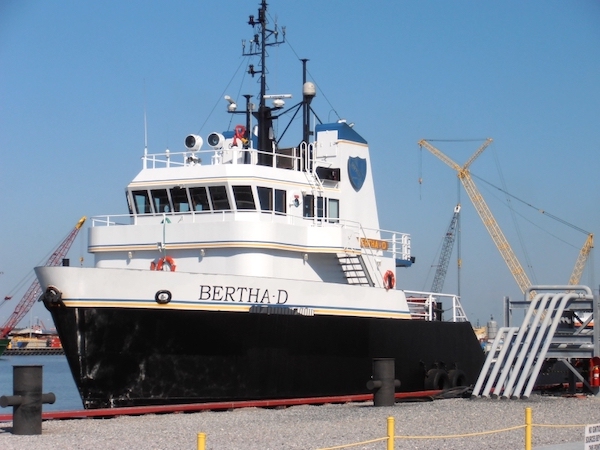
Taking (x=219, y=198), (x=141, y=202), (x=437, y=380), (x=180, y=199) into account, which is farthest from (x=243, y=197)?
(x=437, y=380)

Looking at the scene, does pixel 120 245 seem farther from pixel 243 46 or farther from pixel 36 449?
pixel 36 449

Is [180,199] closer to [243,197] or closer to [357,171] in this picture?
[243,197]

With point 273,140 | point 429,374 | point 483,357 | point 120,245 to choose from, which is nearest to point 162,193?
point 120,245

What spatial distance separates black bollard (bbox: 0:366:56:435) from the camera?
46.7 ft

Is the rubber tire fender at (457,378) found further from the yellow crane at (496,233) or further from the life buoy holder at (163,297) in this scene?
the yellow crane at (496,233)

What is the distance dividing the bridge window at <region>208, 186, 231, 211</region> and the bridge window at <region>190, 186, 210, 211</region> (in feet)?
0.52

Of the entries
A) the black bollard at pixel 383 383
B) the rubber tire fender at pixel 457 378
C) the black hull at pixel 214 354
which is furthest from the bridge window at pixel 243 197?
the rubber tire fender at pixel 457 378

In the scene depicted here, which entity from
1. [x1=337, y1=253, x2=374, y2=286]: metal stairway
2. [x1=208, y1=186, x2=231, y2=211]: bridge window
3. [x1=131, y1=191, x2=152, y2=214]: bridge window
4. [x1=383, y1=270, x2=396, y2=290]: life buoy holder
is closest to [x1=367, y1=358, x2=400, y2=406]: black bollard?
[x1=337, y1=253, x2=374, y2=286]: metal stairway

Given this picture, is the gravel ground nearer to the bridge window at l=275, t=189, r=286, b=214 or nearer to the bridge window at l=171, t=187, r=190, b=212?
the bridge window at l=275, t=189, r=286, b=214

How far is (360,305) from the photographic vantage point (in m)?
21.8

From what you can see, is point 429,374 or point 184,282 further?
point 429,374

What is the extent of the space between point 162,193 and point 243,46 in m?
5.00

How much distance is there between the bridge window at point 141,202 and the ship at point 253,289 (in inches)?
1.2

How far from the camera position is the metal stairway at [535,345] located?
20500mm
